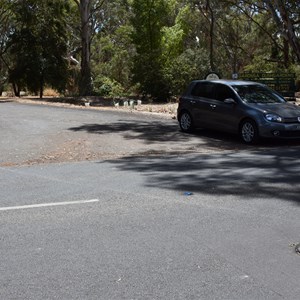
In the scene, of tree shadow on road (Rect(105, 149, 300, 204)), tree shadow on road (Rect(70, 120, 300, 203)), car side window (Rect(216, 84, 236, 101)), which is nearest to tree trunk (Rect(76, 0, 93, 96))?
tree shadow on road (Rect(70, 120, 300, 203))

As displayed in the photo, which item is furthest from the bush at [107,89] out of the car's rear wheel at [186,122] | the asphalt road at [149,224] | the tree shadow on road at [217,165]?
the asphalt road at [149,224]

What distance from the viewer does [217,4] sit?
4375cm

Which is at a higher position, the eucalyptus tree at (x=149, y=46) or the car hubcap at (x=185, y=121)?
the eucalyptus tree at (x=149, y=46)

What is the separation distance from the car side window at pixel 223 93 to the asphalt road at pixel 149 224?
2.82 meters

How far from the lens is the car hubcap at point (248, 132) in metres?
14.5

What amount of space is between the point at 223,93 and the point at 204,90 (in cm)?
93

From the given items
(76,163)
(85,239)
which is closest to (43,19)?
(76,163)

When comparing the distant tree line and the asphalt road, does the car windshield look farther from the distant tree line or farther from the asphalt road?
the distant tree line

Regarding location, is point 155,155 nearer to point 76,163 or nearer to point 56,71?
point 76,163

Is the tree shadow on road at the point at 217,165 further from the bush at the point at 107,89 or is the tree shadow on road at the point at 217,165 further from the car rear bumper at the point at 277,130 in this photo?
the bush at the point at 107,89

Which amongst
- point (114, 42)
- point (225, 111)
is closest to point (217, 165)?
point (225, 111)

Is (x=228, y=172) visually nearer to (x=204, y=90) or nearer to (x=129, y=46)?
(x=204, y=90)

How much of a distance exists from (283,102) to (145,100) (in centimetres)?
1624

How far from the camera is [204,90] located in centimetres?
1656
